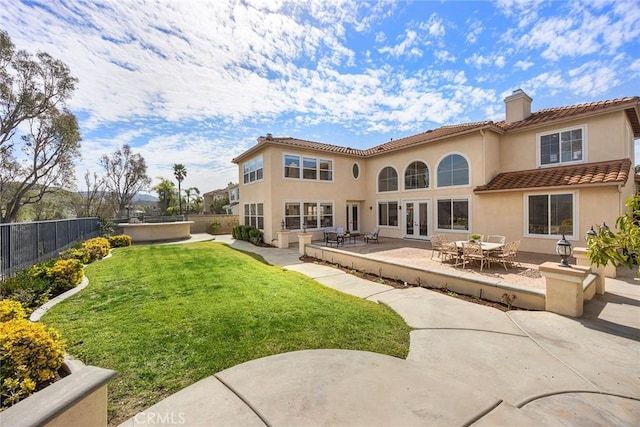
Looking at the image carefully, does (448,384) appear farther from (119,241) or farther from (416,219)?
(119,241)

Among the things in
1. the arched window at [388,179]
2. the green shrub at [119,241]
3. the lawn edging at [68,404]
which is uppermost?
the arched window at [388,179]

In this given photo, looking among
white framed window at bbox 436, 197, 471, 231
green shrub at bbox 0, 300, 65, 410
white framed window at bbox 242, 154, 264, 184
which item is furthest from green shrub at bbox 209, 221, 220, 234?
green shrub at bbox 0, 300, 65, 410

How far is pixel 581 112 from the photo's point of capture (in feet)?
37.8

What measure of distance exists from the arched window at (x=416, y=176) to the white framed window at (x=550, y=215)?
5.07 metres

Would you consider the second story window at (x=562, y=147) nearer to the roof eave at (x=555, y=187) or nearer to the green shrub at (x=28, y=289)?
the roof eave at (x=555, y=187)

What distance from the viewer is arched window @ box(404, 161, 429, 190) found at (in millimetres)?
15820

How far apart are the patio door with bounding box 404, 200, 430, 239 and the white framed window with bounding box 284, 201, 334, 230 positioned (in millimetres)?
4900

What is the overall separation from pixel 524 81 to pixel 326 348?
1720 centimetres

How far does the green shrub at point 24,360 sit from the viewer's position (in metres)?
2.54

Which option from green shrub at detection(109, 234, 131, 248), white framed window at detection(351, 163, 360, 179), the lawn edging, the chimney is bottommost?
green shrub at detection(109, 234, 131, 248)

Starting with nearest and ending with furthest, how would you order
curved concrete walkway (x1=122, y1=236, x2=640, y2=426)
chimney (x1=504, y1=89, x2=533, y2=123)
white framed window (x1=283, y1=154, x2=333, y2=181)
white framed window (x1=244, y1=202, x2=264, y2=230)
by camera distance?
curved concrete walkway (x1=122, y1=236, x2=640, y2=426), chimney (x1=504, y1=89, x2=533, y2=123), white framed window (x1=283, y1=154, x2=333, y2=181), white framed window (x1=244, y1=202, x2=264, y2=230)

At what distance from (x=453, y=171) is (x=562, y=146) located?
15.3 ft

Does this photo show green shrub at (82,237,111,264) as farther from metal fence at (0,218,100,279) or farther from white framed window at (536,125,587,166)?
white framed window at (536,125,587,166)

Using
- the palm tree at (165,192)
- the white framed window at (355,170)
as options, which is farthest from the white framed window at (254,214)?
the palm tree at (165,192)
